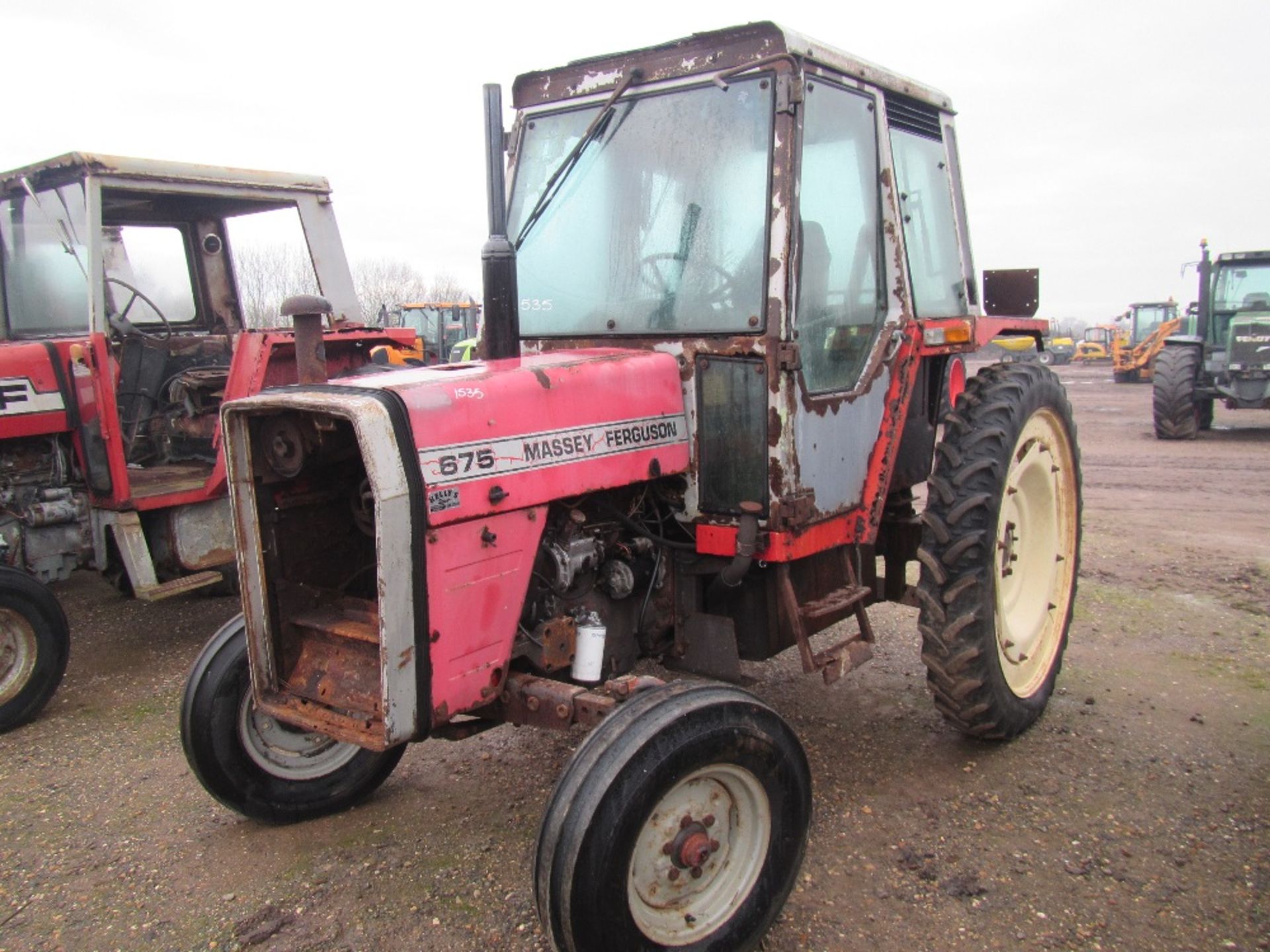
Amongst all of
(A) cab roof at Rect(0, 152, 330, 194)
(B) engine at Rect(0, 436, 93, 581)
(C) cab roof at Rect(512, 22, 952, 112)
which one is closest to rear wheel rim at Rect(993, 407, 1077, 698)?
(C) cab roof at Rect(512, 22, 952, 112)

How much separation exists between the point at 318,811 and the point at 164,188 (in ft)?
12.7

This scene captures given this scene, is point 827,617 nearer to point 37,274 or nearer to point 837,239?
point 837,239

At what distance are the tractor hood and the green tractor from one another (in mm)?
11448

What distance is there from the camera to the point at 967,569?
3.35 m

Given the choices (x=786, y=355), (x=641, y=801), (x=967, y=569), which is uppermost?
(x=786, y=355)

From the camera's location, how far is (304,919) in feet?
9.00

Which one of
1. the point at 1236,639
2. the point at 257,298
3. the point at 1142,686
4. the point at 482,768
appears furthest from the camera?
the point at 257,298

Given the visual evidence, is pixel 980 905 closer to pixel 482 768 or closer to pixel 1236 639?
pixel 482 768

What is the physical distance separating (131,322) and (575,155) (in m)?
3.86

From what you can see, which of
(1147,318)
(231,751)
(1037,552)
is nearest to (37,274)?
(231,751)

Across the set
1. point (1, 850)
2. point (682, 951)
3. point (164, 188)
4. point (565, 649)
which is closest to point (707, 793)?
point (682, 951)

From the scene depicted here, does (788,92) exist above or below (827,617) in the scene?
above

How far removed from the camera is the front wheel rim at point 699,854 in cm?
240

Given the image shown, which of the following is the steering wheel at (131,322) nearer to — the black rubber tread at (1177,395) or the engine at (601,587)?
the engine at (601,587)
